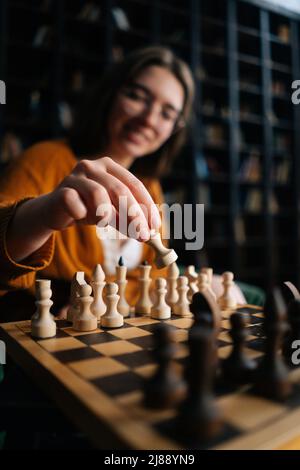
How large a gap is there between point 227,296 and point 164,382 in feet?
2.16

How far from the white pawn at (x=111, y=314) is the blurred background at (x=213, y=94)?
2149 millimetres

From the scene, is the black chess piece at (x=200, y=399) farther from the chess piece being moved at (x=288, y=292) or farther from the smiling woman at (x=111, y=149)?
the smiling woman at (x=111, y=149)

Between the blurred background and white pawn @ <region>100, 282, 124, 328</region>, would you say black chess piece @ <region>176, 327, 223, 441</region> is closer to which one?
white pawn @ <region>100, 282, 124, 328</region>

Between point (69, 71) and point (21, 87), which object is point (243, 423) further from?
point (69, 71)

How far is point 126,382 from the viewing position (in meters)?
0.53

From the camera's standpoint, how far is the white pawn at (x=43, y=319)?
0.74 m

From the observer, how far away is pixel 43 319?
2.48 ft

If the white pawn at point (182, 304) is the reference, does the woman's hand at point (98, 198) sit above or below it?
above

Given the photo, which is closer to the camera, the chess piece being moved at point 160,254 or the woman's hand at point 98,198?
the woman's hand at point 98,198

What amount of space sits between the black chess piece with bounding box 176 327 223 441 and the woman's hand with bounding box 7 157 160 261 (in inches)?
13.7

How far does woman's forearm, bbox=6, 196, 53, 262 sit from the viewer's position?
30.7 inches

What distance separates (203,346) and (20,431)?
0.66 meters

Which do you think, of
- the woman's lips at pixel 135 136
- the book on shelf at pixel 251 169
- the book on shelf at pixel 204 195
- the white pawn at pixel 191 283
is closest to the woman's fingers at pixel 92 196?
the white pawn at pixel 191 283
